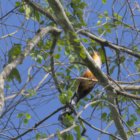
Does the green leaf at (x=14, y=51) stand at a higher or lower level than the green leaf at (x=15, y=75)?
higher

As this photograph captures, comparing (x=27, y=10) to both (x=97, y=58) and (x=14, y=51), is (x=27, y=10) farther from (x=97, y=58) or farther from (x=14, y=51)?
(x=97, y=58)

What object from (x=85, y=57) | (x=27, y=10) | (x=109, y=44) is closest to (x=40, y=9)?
(x=27, y=10)

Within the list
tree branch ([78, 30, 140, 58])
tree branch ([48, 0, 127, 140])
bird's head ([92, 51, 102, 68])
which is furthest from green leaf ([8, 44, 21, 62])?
bird's head ([92, 51, 102, 68])

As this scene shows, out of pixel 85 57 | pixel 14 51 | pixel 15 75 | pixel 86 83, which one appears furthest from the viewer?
pixel 86 83

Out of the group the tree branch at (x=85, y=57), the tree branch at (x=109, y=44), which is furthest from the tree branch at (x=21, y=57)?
the tree branch at (x=109, y=44)

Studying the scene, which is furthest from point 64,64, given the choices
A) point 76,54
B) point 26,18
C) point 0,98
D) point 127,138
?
point 0,98

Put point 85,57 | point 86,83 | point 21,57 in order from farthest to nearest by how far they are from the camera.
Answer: point 86,83 < point 85,57 < point 21,57

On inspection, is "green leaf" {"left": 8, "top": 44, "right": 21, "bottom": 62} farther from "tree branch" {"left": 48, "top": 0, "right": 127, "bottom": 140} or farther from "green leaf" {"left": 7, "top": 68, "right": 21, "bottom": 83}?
"tree branch" {"left": 48, "top": 0, "right": 127, "bottom": 140}

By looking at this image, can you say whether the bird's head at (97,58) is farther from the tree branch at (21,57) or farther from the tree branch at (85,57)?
the tree branch at (21,57)

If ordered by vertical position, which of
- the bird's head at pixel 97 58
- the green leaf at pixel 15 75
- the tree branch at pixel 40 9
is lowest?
the green leaf at pixel 15 75

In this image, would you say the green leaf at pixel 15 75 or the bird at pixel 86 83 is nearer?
the green leaf at pixel 15 75

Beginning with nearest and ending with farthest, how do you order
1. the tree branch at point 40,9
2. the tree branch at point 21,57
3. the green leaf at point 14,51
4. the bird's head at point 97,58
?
the tree branch at point 21,57, the green leaf at point 14,51, the tree branch at point 40,9, the bird's head at point 97,58

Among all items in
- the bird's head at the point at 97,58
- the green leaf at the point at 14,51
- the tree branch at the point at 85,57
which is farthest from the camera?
the bird's head at the point at 97,58

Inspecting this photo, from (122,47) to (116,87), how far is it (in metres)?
0.32
